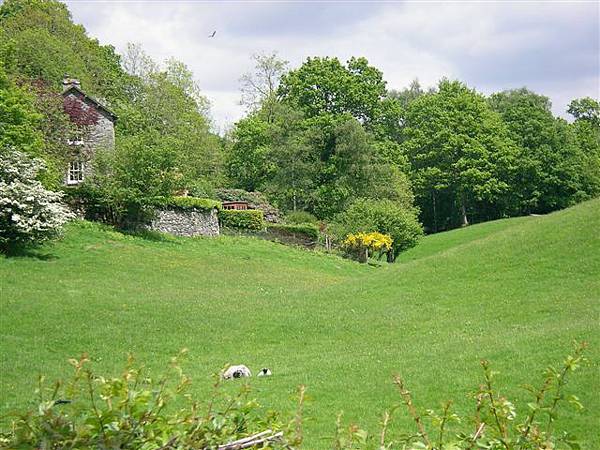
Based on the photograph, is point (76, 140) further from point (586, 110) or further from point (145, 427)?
point (586, 110)

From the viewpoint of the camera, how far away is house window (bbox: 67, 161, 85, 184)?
119ft

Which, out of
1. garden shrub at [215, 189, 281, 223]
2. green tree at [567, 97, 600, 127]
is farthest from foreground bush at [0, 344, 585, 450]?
green tree at [567, 97, 600, 127]

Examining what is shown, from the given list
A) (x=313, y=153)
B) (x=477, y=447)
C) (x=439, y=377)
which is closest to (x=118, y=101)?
(x=313, y=153)

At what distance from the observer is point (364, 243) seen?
3853 cm

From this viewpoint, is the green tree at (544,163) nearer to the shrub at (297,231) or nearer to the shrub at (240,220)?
the shrub at (297,231)

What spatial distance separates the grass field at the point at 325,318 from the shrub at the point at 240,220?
9.41m

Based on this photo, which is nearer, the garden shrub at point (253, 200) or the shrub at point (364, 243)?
the shrub at point (364, 243)

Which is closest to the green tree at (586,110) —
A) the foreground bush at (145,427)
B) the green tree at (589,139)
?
the green tree at (589,139)

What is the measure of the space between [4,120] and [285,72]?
42992mm

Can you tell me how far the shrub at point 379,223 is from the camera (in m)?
40.5

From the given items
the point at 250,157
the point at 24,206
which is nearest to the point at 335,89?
the point at 250,157

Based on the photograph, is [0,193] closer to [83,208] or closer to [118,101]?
[83,208]

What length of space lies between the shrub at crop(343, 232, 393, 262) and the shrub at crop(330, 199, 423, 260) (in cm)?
100

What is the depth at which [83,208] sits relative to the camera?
31.1 metres
